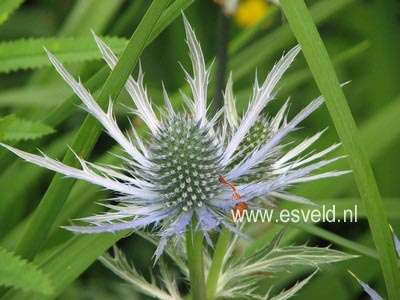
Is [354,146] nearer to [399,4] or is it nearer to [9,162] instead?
[9,162]

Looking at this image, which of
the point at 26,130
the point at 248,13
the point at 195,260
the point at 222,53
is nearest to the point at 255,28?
the point at 222,53

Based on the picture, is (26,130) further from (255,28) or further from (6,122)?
(255,28)

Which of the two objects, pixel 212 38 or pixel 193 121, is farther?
pixel 212 38

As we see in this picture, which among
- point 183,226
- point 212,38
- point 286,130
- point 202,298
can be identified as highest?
point 212,38

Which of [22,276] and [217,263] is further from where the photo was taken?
[217,263]

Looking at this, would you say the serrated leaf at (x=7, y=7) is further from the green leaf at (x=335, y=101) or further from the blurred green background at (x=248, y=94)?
the green leaf at (x=335, y=101)

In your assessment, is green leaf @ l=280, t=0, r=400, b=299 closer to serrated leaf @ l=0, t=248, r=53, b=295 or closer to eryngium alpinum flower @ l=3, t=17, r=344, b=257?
eryngium alpinum flower @ l=3, t=17, r=344, b=257

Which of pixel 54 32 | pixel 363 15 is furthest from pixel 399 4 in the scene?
pixel 54 32
